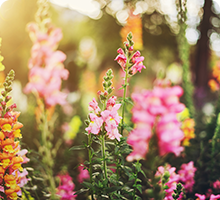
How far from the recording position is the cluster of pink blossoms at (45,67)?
140cm

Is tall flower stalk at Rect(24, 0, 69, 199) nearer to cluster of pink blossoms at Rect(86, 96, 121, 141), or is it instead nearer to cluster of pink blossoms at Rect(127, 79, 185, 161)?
cluster of pink blossoms at Rect(86, 96, 121, 141)

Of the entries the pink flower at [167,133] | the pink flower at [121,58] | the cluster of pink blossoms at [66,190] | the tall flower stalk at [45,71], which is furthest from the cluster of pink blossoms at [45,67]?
the cluster of pink blossoms at [66,190]

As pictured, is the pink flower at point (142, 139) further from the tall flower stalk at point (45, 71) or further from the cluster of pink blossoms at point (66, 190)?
the cluster of pink blossoms at point (66, 190)

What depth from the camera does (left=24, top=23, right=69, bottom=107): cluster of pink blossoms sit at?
55.2 inches

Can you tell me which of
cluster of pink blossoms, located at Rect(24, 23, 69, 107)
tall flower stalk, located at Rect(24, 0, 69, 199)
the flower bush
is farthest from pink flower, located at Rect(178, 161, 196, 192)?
cluster of pink blossoms, located at Rect(24, 23, 69, 107)

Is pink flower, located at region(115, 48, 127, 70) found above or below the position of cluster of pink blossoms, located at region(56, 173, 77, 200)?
above

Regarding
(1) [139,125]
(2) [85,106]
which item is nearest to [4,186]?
(1) [139,125]

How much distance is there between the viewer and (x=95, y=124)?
1317 millimetres

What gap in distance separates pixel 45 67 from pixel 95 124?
60 centimetres

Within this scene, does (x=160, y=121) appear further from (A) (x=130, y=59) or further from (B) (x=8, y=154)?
(B) (x=8, y=154)

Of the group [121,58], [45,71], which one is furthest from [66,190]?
[121,58]

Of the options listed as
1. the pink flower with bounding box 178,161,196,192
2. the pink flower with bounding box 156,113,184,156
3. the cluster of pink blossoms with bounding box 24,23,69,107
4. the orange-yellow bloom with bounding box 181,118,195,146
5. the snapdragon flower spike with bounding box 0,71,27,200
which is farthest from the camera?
the orange-yellow bloom with bounding box 181,118,195,146

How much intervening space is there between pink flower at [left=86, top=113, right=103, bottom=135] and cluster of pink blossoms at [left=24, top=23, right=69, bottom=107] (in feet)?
1.14

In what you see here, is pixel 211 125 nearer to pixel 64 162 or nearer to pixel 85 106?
pixel 64 162
